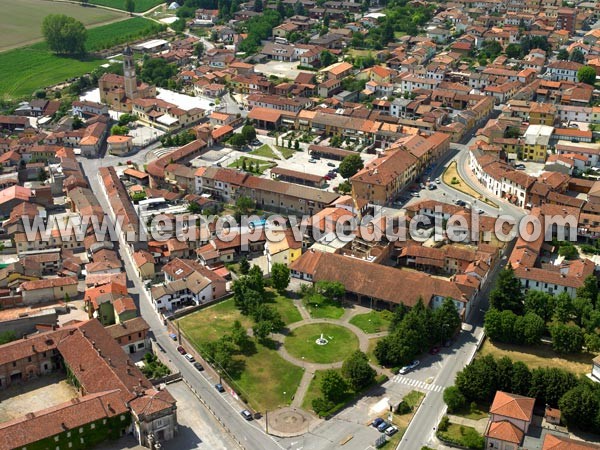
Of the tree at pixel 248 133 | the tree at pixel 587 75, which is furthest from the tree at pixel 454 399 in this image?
the tree at pixel 587 75

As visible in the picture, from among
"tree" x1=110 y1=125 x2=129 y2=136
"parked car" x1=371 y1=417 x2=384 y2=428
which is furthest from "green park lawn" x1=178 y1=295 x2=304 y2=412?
"tree" x1=110 y1=125 x2=129 y2=136

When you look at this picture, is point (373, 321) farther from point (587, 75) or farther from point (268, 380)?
point (587, 75)

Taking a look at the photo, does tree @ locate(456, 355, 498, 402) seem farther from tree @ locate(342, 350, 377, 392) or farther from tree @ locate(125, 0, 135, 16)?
tree @ locate(125, 0, 135, 16)

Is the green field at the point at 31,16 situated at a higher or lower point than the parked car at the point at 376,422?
higher

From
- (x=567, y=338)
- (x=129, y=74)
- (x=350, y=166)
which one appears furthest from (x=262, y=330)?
(x=129, y=74)

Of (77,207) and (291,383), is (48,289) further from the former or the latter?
(291,383)

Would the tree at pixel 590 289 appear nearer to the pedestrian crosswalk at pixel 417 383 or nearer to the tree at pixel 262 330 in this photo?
the pedestrian crosswalk at pixel 417 383
